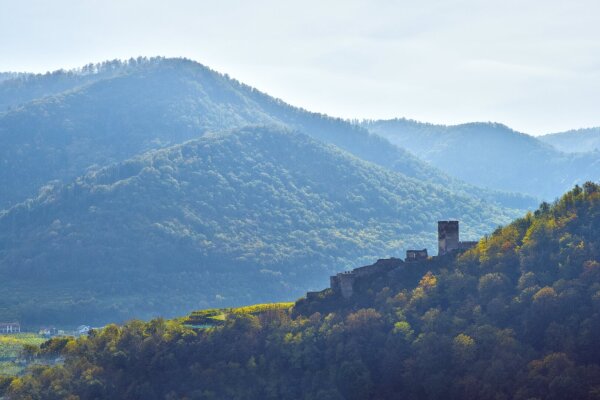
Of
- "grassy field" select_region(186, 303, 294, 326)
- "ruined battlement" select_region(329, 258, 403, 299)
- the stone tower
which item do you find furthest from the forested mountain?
"grassy field" select_region(186, 303, 294, 326)

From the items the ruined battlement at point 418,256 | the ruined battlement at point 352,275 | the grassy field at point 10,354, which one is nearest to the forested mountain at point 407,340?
the ruined battlement at point 352,275

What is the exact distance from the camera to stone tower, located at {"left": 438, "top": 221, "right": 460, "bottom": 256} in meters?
137

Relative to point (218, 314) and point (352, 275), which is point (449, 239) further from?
point (218, 314)

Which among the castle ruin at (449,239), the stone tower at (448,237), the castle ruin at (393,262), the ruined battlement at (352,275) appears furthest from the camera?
the castle ruin at (449,239)

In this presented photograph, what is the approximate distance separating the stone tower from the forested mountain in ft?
8.51

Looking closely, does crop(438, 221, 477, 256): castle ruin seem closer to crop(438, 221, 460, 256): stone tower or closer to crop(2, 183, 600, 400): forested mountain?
crop(438, 221, 460, 256): stone tower

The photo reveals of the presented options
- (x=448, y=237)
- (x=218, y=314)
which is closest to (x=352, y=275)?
(x=448, y=237)

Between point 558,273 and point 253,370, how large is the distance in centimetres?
3120

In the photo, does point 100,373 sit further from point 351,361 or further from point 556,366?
point 556,366

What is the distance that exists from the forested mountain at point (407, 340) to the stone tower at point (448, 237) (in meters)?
2.59

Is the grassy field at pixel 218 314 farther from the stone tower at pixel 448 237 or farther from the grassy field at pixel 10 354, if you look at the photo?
the grassy field at pixel 10 354

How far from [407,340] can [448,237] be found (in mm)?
18020

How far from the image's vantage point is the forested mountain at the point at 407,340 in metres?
114

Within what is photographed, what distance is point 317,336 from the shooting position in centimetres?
12712
